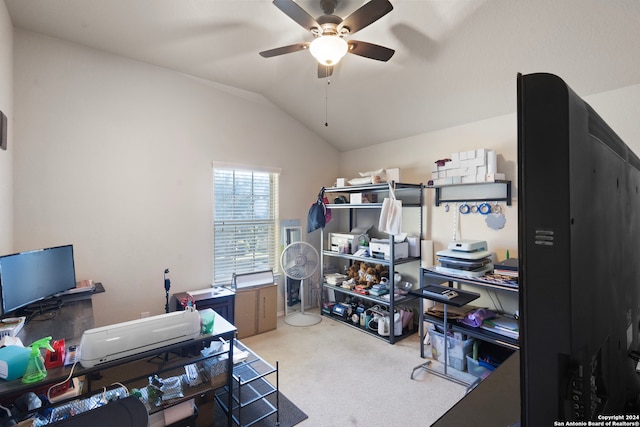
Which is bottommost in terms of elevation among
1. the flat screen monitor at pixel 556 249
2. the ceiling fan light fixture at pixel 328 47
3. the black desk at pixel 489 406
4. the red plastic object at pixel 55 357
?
the red plastic object at pixel 55 357

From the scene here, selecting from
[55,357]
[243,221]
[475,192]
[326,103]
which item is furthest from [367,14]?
[243,221]

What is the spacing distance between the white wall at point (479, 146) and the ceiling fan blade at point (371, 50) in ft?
4.95

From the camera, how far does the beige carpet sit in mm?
2131

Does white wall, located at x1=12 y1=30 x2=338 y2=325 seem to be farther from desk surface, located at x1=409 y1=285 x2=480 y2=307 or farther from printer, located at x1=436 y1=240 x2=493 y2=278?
printer, located at x1=436 y1=240 x2=493 y2=278

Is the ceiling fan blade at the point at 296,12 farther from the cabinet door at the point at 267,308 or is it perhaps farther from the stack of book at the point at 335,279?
the stack of book at the point at 335,279

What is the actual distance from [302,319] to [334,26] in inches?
128

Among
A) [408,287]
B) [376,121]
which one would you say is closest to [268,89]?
[376,121]

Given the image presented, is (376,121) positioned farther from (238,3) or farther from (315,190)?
(238,3)

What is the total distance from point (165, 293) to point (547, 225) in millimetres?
3434

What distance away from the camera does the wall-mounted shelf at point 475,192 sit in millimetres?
2822

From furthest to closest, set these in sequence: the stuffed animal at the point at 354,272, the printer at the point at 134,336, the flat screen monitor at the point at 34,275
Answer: the stuffed animal at the point at 354,272, the flat screen monitor at the point at 34,275, the printer at the point at 134,336

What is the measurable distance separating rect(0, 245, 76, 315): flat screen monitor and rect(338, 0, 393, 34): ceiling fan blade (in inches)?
99.4

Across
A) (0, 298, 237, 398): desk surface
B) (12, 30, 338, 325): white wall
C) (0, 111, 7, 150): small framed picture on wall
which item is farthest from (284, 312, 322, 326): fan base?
(0, 111, 7, 150): small framed picture on wall

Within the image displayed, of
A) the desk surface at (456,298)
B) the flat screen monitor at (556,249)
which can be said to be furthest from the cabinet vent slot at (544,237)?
the desk surface at (456,298)
